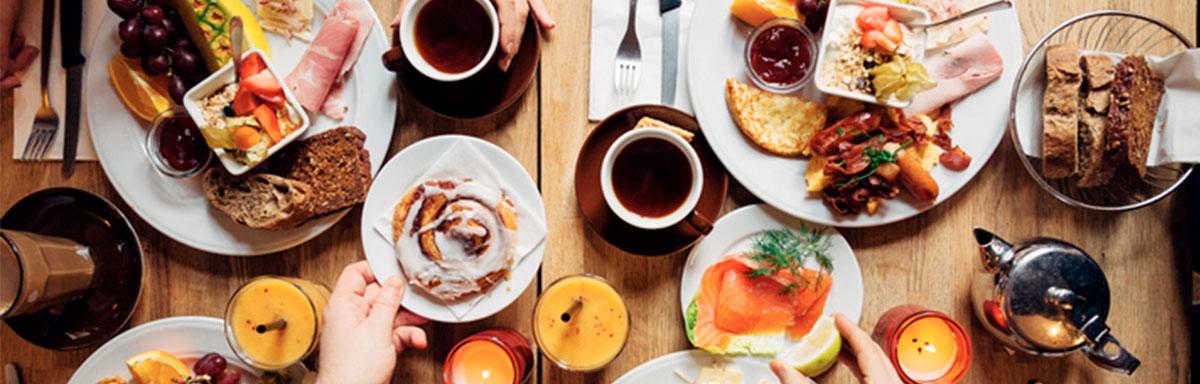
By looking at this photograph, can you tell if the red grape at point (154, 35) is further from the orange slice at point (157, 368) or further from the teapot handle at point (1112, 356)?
the teapot handle at point (1112, 356)

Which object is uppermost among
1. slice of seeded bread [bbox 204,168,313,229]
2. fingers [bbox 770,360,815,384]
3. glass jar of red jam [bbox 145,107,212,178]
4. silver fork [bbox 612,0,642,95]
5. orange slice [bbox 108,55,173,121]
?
silver fork [bbox 612,0,642,95]

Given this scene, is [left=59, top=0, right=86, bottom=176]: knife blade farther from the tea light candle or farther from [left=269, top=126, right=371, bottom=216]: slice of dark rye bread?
the tea light candle

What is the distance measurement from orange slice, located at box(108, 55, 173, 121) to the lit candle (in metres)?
0.81

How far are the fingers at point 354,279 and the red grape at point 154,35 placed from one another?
59 cm

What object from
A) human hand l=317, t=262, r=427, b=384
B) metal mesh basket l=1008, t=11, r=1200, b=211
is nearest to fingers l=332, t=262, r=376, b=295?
human hand l=317, t=262, r=427, b=384

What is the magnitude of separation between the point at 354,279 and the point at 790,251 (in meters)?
0.92

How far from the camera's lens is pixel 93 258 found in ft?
5.22

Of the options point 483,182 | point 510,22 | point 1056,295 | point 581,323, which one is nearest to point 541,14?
point 510,22

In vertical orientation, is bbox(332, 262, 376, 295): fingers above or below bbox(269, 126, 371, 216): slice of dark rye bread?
below

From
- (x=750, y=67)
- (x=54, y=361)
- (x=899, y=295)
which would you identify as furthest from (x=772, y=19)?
(x=54, y=361)

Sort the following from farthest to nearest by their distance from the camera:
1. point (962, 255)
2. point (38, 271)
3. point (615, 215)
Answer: point (962, 255) → point (615, 215) → point (38, 271)

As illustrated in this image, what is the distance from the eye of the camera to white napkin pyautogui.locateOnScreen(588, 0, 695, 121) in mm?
1586

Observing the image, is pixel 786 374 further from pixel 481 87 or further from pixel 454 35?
pixel 454 35

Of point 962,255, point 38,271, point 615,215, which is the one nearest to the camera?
point 38,271
